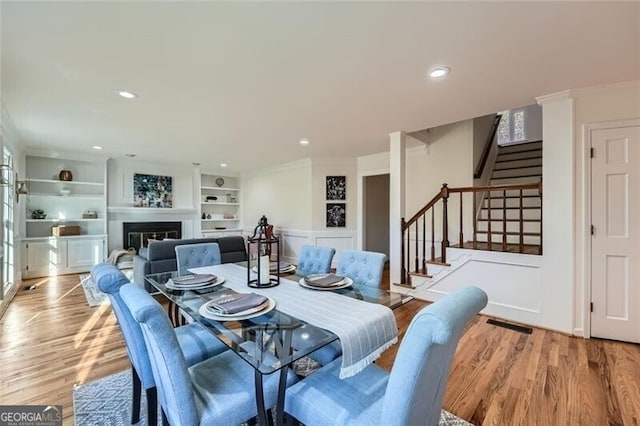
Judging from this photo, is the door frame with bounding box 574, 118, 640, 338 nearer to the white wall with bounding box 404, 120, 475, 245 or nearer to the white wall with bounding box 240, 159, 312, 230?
the white wall with bounding box 404, 120, 475, 245

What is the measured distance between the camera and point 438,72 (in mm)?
2338

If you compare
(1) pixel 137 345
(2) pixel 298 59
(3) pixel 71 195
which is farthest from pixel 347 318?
(3) pixel 71 195

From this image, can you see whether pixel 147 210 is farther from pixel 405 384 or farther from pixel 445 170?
pixel 405 384

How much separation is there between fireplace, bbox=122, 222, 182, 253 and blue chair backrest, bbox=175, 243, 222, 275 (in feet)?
13.8

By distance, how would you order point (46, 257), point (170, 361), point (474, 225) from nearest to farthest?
1. point (170, 361)
2. point (474, 225)
3. point (46, 257)

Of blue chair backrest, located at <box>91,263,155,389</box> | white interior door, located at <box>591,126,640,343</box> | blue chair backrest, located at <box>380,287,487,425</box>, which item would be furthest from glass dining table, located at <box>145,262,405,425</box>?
white interior door, located at <box>591,126,640,343</box>

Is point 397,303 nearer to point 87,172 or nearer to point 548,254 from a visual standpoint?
point 548,254

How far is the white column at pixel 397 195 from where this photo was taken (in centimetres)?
412

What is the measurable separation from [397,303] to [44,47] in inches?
115

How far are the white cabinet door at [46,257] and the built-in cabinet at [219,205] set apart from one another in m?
2.80

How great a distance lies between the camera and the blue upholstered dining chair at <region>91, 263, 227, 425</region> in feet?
4.69

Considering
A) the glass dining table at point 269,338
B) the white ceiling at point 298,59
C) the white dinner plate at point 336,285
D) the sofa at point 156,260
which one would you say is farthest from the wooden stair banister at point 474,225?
the sofa at point 156,260

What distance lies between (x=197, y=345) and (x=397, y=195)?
3.21m

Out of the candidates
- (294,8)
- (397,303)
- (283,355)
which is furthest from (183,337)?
(294,8)
